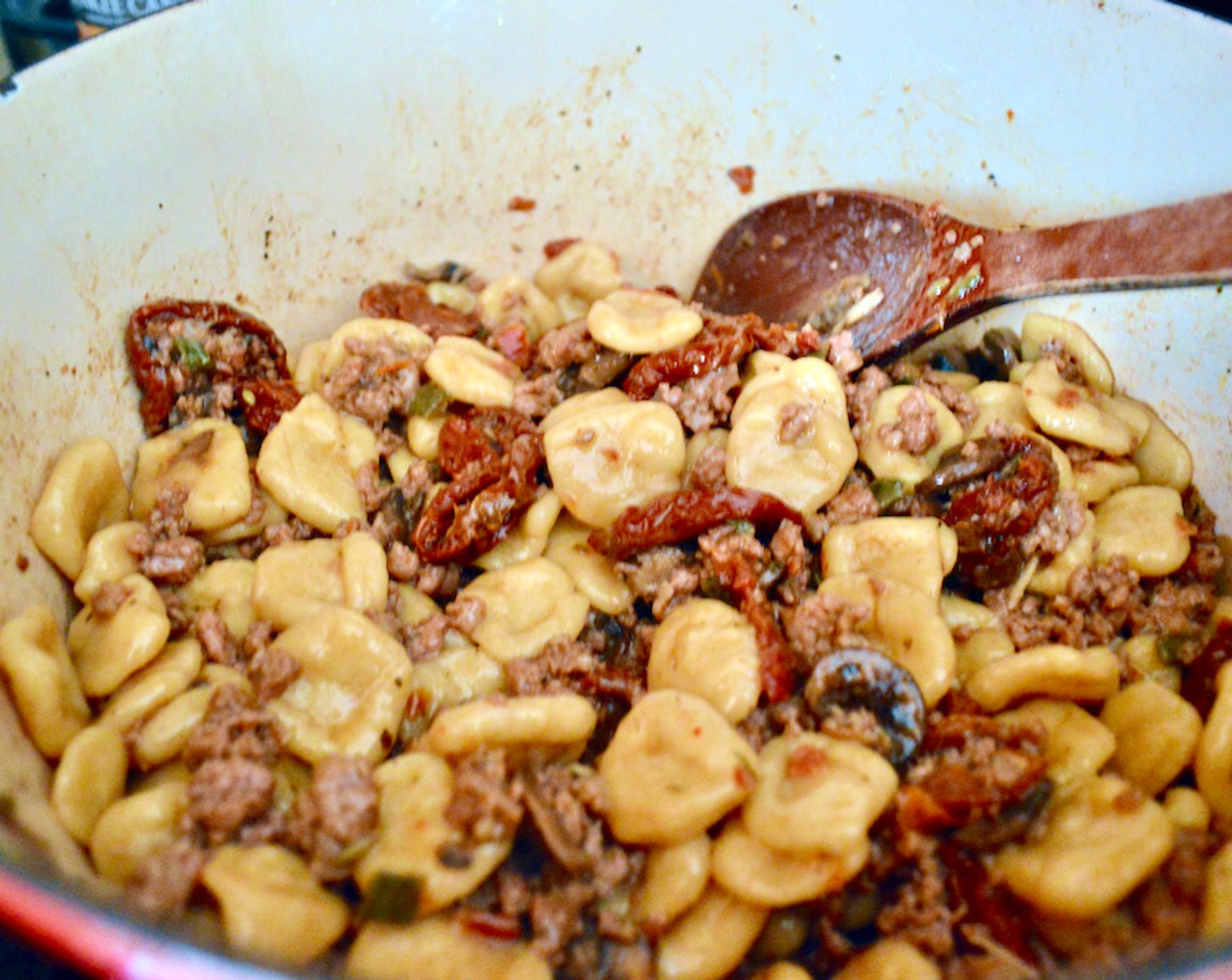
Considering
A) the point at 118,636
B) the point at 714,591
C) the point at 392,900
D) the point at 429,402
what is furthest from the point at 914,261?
the point at 118,636

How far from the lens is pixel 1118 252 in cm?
274

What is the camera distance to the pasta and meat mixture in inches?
73.2

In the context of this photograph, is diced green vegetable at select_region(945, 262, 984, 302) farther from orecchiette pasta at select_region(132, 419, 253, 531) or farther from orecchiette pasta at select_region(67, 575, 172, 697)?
orecchiette pasta at select_region(67, 575, 172, 697)

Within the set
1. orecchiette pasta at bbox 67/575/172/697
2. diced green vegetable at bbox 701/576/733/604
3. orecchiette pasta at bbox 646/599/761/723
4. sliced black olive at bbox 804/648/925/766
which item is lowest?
sliced black olive at bbox 804/648/925/766

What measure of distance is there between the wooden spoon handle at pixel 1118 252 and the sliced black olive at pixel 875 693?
1.36 meters

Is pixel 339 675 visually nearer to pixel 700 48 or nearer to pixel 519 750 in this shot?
pixel 519 750

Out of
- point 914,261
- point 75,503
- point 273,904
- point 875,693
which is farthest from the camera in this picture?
point 914,261

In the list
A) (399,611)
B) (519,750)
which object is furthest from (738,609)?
(399,611)

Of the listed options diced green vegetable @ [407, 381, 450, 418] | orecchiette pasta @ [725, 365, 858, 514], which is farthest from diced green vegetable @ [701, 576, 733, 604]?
diced green vegetable @ [407, 381, 450, 418]

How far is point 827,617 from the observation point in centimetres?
240

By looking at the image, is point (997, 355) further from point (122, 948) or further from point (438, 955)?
point (122, 948)

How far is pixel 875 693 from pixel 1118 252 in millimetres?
1549

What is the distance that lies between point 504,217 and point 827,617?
1909mm

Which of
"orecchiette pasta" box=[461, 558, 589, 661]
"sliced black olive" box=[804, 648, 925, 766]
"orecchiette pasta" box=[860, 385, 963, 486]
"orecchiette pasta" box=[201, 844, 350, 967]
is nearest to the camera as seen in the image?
"orecchiette pasta" box=[201, 844, 350, 967]
